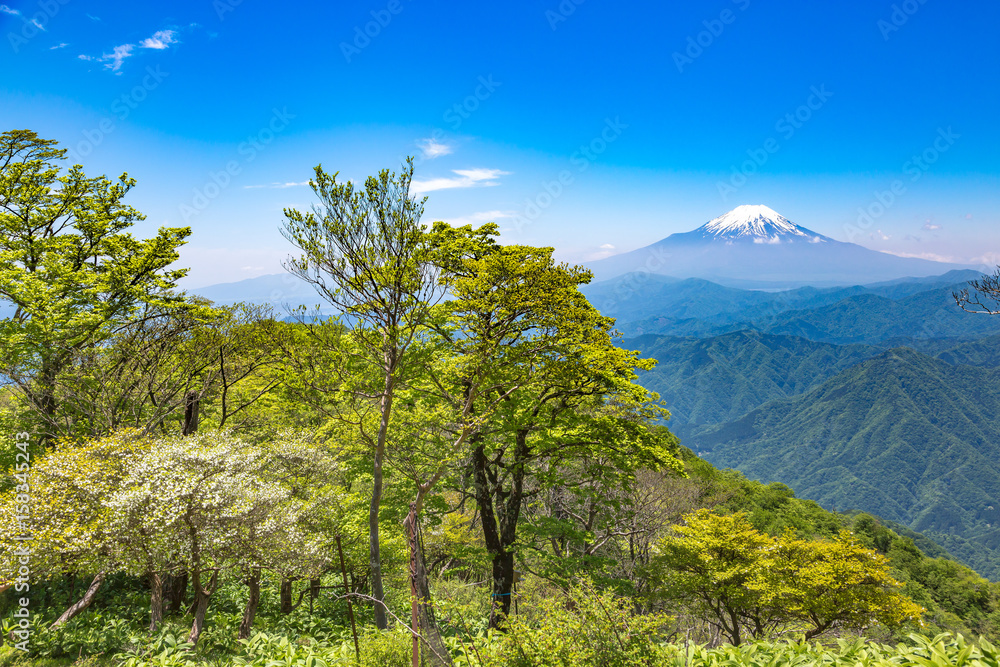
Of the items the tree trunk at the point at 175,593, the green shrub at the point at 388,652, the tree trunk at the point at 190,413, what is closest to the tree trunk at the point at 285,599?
the tree trunk at the point at 175,593

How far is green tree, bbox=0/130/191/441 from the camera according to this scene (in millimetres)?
11859

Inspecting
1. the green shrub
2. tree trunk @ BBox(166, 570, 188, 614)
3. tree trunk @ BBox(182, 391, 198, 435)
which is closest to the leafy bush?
the green shrub

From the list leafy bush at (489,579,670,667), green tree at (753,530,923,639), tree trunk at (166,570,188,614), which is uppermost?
leafy bush at (489,579,670,667)

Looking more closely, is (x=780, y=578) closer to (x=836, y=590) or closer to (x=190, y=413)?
(x=836, y=590)

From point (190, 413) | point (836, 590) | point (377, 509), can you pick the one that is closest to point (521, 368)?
point (377, 509)

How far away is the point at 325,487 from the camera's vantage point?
1084 centimetres

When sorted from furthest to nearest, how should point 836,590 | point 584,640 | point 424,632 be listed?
point 836,590, point 424,632, point 584,640

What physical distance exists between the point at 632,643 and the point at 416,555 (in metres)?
4.46

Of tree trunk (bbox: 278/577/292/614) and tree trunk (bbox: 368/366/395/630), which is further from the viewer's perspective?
tree trunk (bbox: 278/577/292/614)

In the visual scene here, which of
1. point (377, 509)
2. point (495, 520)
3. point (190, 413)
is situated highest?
point (190, 413)

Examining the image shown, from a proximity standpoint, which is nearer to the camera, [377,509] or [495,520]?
[377,509]

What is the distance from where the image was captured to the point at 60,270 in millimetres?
13273

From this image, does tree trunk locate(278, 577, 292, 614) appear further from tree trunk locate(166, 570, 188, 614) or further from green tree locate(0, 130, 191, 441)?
green tree locate(0, 130, 191, 441)

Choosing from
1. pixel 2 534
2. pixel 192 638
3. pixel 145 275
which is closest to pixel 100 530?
pixel 2 534
